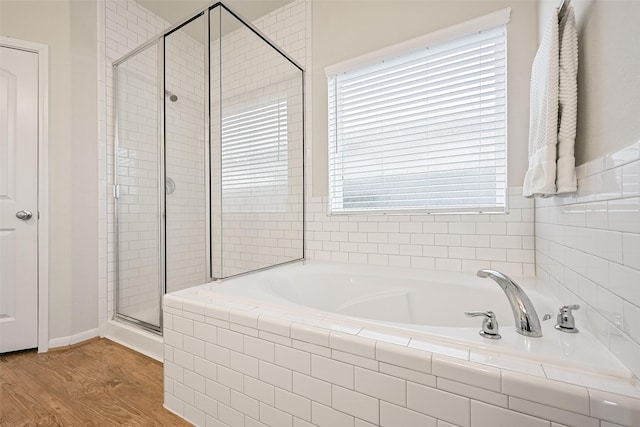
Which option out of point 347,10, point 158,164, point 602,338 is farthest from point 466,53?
point 158,164

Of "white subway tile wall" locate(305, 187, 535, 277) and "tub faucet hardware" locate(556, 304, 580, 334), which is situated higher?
"white subway tile wall" locate(305, 187, 535, 277)

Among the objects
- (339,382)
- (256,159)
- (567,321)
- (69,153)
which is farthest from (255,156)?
(567,321)

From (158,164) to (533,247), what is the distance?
2542 mm

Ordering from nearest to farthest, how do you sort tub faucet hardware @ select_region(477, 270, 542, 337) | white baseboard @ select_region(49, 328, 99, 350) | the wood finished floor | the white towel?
tub faucet hardware @ select_region(477, 270, 542, 337) < the white towel < the wood finished floor < white baseboard @ select_region(49, 328, 99, 350)

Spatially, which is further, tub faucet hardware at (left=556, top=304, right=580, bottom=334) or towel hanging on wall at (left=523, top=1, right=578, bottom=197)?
towel hanging on wall at (left=523, top=1, right=578, bottom=197)

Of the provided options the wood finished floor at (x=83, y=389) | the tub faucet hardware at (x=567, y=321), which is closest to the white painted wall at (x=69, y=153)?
the wood finished floor at (x=83, y=389)

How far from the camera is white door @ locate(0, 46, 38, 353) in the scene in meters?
2.02

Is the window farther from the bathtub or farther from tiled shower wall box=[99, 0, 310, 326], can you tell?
the bathtub

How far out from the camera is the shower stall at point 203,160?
5.79ft

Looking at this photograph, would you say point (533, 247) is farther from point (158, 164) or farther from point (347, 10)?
point (158, 164)

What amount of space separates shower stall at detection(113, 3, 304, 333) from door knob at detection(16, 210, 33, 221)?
0.53 m

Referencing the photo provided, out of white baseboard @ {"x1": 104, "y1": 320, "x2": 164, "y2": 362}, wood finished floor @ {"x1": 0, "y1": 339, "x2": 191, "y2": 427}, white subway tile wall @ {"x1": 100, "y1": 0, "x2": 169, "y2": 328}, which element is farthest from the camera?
white subway tile wall @ {"x1": 100, "y1": 0, "x2": 169, "y2": 328}

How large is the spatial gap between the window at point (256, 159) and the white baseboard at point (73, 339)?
160 centimetres

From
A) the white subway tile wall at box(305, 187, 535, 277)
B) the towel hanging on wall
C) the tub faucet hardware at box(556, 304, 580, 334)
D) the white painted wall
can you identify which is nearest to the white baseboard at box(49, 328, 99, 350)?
the white painted wall
